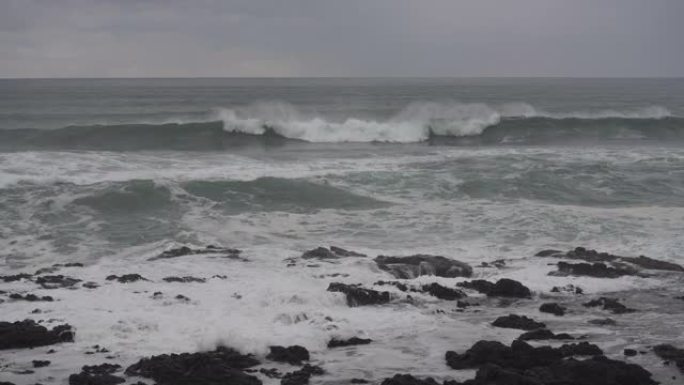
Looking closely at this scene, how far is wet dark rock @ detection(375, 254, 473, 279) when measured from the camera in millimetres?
13492

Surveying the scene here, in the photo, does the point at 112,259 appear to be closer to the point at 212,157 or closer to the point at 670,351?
the point at 670,351

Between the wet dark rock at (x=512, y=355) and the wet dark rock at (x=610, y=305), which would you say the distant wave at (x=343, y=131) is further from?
the wet dark rock at (x=512, y=355)

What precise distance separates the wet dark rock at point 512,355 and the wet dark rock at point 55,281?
6.50 metres

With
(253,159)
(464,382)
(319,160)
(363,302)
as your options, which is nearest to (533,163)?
(319,160)

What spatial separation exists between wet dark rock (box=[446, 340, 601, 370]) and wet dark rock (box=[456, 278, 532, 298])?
9.50 feet

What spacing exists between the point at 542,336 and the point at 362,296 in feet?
9.44

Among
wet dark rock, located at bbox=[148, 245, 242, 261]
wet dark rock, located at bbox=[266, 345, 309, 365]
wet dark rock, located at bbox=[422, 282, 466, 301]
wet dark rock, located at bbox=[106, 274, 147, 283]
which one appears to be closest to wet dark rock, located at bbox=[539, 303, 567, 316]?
wet dark rock, located at bbox=[422, 282, 466, 301]

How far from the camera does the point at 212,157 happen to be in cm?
3059

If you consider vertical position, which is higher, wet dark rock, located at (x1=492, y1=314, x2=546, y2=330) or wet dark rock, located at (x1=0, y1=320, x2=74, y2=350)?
wet dark rock, located at (x1=0, y1=320, x2=74, y2=350)

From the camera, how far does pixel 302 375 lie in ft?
27.8

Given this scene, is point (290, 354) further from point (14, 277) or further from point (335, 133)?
point (335, 133)

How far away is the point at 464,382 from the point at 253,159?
2273 cm

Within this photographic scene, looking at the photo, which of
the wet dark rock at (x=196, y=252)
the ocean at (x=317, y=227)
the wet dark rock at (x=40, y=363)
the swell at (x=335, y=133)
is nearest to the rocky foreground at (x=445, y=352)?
the wet dark rock at (x=40, y=363)

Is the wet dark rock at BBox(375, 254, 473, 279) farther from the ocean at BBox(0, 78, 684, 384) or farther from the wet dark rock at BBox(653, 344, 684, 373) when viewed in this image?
the wet dark rock at BBox(653, 344, 684, 373)
